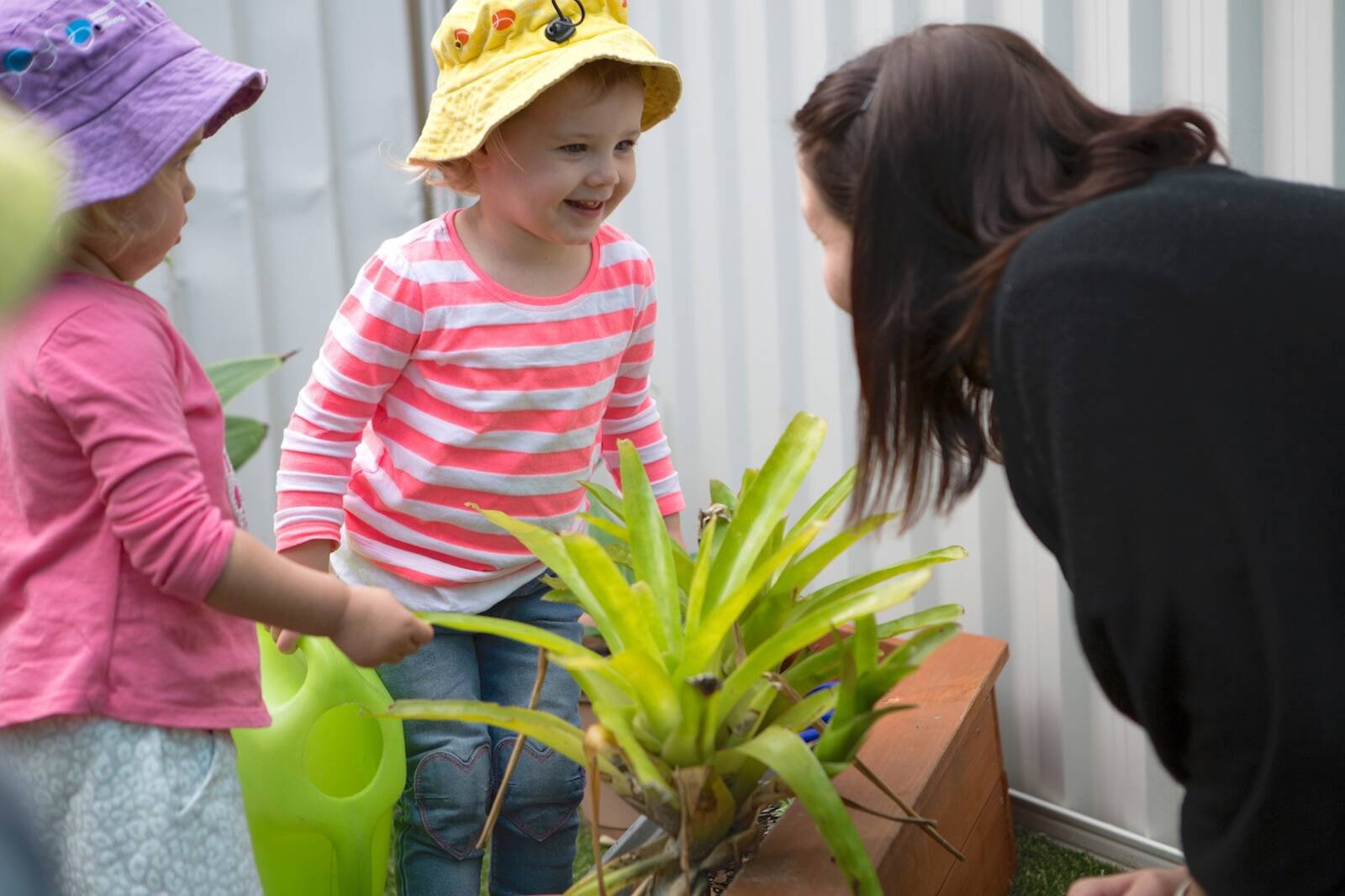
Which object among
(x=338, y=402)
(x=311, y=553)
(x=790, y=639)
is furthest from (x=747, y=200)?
(x=790, y=639)

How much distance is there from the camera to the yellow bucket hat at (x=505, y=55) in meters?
1.47

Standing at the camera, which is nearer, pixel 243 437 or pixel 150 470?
pixel 150 470

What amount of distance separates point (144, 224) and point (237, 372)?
0.73m

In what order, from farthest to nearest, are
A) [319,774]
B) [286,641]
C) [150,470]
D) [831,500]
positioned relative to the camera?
1. [319,774]
2. [286,641]
3. [831,500]
4. [150,470]

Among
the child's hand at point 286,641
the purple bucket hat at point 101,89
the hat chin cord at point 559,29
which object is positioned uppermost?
the hat chin cord at point 559,29

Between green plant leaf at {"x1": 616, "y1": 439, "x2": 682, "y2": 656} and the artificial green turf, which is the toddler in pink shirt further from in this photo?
the artificial green turf

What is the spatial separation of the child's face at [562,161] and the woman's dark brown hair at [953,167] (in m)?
0.49

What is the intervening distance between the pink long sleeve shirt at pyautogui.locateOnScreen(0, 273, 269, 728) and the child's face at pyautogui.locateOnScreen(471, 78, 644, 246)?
53cm

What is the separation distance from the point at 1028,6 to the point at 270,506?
1783 millimetres

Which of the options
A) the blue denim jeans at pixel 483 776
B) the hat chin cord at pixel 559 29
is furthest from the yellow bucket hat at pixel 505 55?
the blue denim jeans at pixel 483 776

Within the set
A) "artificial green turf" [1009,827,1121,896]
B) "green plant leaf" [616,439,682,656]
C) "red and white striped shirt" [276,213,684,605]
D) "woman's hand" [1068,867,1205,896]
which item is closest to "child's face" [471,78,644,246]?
"red and white striped shirt" [276,213,684,605]

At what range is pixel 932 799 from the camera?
144 centimetres

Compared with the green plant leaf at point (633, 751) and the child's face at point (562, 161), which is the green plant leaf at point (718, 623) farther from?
the child's face at point (562, 161)

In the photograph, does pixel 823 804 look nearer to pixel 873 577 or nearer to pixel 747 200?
pixel 873 577
